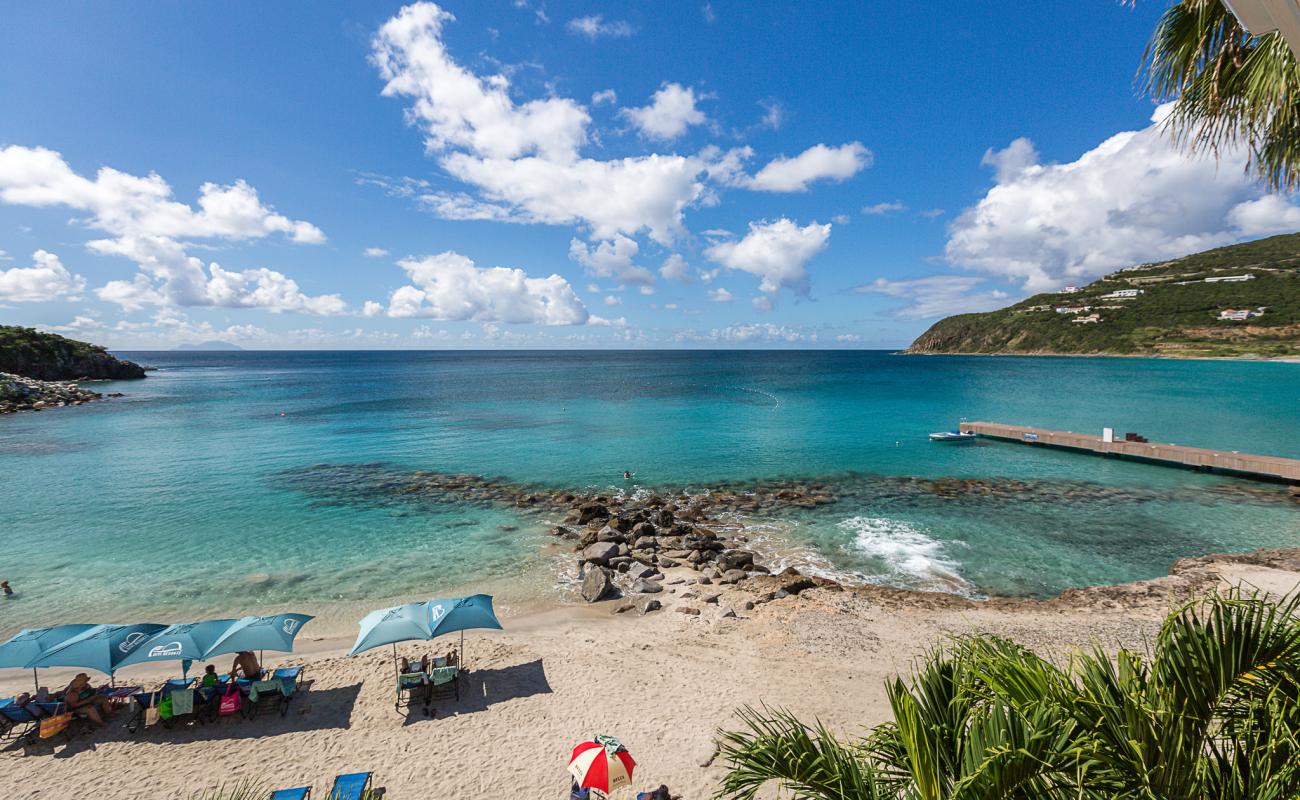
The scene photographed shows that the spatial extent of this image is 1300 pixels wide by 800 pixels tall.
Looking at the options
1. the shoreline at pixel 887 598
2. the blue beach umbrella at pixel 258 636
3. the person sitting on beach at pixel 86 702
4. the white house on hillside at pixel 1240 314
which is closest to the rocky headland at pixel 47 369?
the person sitting on beach at pixel 86 702

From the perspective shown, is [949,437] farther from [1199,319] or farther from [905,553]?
[1199,319]

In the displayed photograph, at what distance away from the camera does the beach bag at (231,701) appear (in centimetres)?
1116

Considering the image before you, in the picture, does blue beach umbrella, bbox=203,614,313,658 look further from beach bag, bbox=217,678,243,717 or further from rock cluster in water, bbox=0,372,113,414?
rock cluster in water, bbox=0,372,113,414

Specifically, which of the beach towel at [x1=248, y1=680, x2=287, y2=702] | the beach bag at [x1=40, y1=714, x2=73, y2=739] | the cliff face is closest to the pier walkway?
the beach towel at [x1=248, y1=680, x2=287, y2=702]

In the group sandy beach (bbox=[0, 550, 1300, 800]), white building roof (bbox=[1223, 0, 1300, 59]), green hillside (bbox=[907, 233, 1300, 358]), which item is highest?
green hillside (bbox=[907, 233, 1300, 358])

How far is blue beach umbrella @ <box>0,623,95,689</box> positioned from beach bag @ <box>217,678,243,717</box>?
3766mm

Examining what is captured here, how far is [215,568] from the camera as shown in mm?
19656

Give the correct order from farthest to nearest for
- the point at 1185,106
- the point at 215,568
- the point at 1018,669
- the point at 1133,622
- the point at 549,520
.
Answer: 1. the point at 549,520
2. the point at 215,568
3. the point at 1133,622
4. the point at 1185,106
5. the point at 1018,669

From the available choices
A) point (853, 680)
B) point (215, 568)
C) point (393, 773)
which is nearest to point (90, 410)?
point (215, 568)

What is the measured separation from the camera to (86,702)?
10961mm

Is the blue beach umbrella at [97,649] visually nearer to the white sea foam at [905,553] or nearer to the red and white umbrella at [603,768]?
the red and white umbrella at [603,768]

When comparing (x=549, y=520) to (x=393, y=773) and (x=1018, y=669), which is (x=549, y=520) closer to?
(x=393, y=773)

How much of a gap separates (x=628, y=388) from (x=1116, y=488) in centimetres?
7602

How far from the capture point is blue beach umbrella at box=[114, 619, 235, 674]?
36.8 feet
